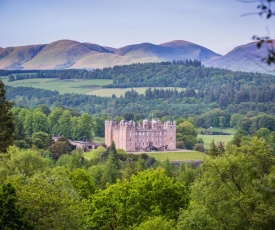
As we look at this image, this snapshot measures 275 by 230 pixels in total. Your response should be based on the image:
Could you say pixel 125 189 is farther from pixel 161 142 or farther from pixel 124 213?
pixel 161 142

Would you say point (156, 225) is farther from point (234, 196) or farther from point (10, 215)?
point (10, 215)

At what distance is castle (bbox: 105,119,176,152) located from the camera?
452ft

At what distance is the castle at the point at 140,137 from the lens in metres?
138

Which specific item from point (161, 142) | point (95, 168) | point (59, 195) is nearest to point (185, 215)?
point (59, 195)

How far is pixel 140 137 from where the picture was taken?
13950 cm

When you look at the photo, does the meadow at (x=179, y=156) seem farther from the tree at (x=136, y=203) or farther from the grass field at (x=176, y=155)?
the tree at (x=136, y=203)

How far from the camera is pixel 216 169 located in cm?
3441

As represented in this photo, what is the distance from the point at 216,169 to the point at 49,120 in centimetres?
12268

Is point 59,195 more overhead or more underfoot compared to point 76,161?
more overhead

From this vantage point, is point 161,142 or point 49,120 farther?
point 49,120

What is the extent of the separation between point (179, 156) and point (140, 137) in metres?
13.6

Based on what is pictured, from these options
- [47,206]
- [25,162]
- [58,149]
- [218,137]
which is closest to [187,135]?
[218,137]

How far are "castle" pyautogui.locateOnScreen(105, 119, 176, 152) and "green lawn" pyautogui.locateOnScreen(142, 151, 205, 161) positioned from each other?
Answer: 27.5ft

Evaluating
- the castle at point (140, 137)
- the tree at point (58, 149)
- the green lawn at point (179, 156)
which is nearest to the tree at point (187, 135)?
the castle at point (140, 137)
